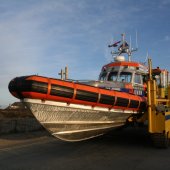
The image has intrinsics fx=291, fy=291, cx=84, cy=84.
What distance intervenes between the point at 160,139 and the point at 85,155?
212 centimetres

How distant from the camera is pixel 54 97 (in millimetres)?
6109

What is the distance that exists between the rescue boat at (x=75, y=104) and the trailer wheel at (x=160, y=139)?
2.89ft

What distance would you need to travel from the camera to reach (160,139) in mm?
7828

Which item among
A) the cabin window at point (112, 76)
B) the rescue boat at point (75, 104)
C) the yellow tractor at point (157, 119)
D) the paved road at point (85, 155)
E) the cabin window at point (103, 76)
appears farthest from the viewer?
the cabin window at point (103, 76)

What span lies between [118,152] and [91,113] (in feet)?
4.73

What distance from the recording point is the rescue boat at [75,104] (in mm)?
5938

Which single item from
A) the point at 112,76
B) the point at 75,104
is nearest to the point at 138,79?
the point at 112,76

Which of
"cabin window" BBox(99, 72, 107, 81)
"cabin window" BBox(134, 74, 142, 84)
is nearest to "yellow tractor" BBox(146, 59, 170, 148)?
"cabin window" BBox(134, 74, 142, 84)

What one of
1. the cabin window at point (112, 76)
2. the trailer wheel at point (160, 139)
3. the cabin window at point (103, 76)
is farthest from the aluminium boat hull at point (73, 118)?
the cabin window at point (103, 76)

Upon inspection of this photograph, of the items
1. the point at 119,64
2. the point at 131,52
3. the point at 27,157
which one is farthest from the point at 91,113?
the point at 131,52

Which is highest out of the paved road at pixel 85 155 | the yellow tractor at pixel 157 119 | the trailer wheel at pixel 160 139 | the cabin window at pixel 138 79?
the cabin window at pixel 138 79

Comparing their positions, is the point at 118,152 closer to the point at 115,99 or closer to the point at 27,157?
the point at 115,99

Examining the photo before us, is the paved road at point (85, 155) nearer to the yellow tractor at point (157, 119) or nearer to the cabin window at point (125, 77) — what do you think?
the yellow tractor at point (157, 119)

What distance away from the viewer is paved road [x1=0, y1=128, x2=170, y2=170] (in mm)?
6141
